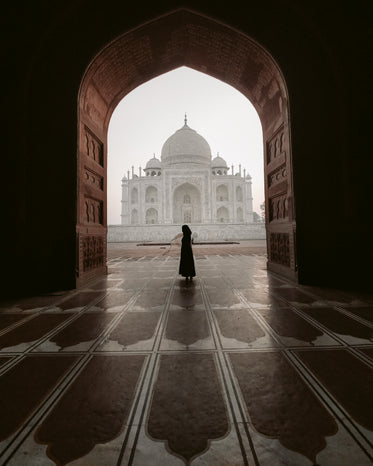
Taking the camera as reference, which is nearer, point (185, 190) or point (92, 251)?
point (92, 251)

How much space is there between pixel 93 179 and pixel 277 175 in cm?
303

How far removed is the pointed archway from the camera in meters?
3.55

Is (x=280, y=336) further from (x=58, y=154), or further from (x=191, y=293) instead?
(x=58, y=154)

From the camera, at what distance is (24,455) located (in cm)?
75

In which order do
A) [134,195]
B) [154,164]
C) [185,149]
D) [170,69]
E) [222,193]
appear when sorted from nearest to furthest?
[170,69], [185,149], [134,195], [222,193], [154,164]

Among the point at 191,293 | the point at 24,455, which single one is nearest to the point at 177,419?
the point at 24,455

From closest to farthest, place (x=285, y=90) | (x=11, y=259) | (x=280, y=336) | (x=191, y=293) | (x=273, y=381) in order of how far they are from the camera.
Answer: (x=273, y=381) < (x=280, y=336) < (x=191, y=293) < (x=11, y=259) < (x=285, y=90)

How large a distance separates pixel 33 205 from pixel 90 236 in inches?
35.2

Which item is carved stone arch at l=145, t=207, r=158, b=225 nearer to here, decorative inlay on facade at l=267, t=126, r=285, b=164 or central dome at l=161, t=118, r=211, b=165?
central dome at l=161, t=118, r=211, b=165

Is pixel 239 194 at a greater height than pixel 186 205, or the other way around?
pixel 239 194

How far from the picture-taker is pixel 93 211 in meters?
3.99

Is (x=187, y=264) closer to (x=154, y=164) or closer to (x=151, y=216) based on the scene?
(x=151, y=216)

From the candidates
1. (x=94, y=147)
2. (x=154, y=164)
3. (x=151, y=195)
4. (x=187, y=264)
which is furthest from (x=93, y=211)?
(x=154, y=164)

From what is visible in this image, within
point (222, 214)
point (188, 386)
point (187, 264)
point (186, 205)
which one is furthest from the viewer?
point (222, 214)
